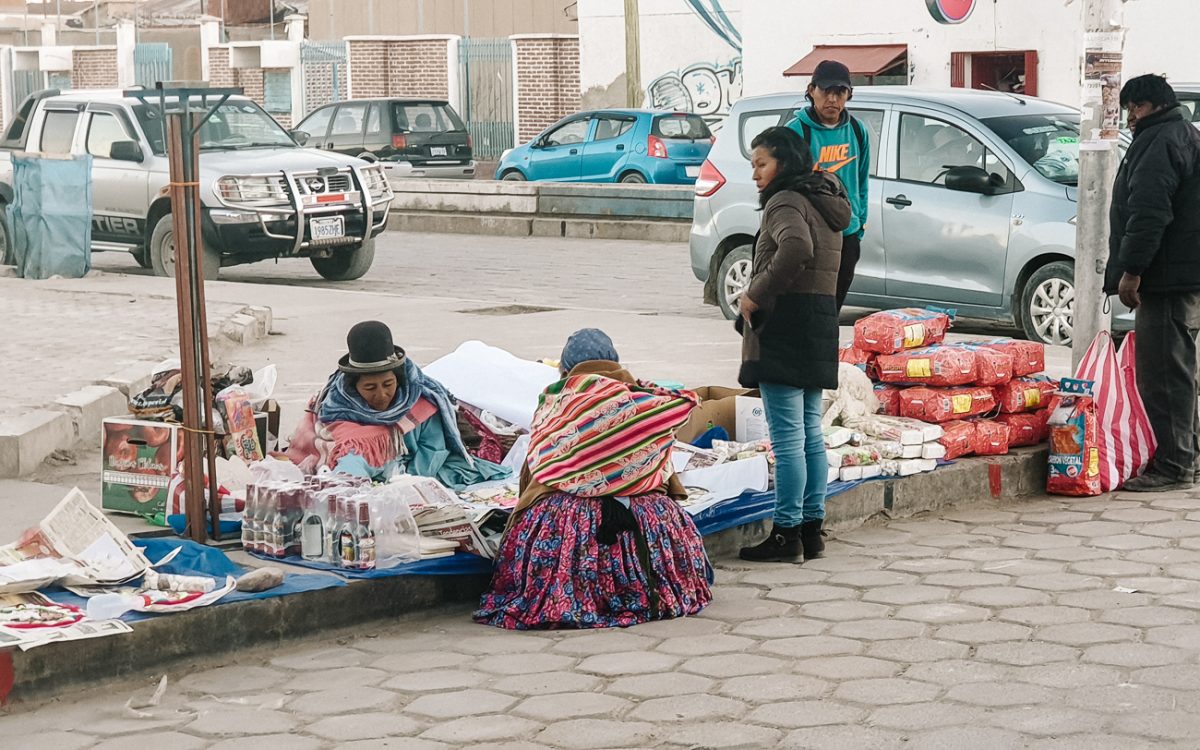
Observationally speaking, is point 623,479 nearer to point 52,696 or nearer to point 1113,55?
point 52,696

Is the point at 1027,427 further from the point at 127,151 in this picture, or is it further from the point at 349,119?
the point at 349,119

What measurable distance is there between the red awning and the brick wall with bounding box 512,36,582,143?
8003mm

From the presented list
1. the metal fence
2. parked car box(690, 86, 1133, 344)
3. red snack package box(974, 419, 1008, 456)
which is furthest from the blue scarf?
the metal fence

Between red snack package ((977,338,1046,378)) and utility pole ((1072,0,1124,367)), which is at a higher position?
utility pole ((1072,0,1124,367))

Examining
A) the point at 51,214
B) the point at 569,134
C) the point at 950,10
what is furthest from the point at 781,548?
the point at 950,10

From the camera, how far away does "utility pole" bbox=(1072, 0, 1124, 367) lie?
8312 millimetres

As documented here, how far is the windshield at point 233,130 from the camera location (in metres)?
16.9

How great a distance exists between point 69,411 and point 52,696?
12.7 ft

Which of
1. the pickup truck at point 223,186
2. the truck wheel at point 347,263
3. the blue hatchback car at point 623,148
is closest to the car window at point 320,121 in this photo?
the blue hatchback car at point 623,148

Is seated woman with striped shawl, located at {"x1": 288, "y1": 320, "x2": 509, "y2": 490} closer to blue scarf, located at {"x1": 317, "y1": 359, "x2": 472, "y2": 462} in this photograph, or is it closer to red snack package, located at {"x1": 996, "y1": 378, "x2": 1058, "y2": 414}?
blue scarf, located at {"x1": 317, "y1": 359, "x2": 472, "y2": 462}

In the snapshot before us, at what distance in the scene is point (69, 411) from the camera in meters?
8.66

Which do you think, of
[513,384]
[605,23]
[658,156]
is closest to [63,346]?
[513,384]

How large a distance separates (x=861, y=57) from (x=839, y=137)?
20332mm

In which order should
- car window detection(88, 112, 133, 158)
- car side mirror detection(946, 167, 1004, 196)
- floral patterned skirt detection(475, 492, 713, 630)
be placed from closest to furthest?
floral patterned skirt detection(475, 492, 713, 630)
car side mirror detection(946, 167, 1004, 196)
car window detection(88, 112, 133, 158)
